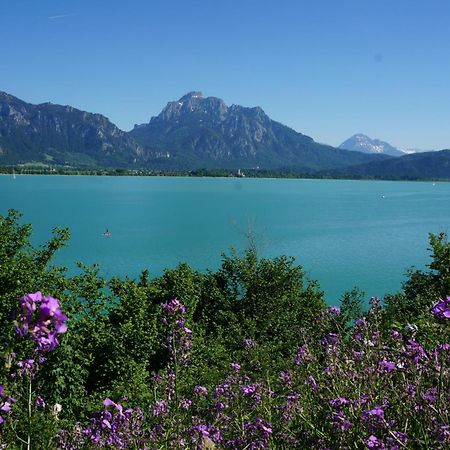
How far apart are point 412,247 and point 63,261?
140 feet

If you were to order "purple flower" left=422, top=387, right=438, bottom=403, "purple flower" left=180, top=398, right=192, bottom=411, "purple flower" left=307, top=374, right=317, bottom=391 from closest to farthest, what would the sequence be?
"purple flower" left=422, top=387, right=438, bottom=403 → "purple flower" left=307, top=374, right=317, bottom=391 → "purple flower" left=180, top=398, right=192, bottom=411

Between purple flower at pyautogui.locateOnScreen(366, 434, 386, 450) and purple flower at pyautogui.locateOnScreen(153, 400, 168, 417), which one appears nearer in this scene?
purple flower at pyautogui.locateOnScreen(366, 434, 386, 450)

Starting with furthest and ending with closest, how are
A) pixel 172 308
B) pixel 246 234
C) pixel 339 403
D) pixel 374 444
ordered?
1. pixel 246 234
2. pixel 172 308
3. pixel 339 403
4. pixel 374 444

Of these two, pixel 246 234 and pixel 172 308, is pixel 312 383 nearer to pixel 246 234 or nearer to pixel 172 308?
pixel 172 308

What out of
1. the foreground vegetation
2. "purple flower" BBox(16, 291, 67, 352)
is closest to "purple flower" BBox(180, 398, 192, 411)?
the foreground vegetation

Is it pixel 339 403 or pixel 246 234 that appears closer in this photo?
pixel 339 403

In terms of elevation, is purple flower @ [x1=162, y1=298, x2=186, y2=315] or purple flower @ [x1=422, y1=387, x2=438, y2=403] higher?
purple flower @ [x1=162, y1=298, x2=186, y2=315]

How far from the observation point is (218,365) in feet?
56.3

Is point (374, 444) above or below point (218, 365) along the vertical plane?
above

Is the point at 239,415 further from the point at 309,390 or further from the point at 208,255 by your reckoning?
the point at 208,255

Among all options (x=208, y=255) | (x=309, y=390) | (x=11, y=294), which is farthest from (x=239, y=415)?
(x=208, y=255)

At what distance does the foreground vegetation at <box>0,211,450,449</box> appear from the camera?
3723 mm

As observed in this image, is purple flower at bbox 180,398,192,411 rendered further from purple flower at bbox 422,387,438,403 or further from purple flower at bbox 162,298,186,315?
purple flower at bbox 422,387,438,403

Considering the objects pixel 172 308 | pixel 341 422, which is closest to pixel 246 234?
pixel 172 308
